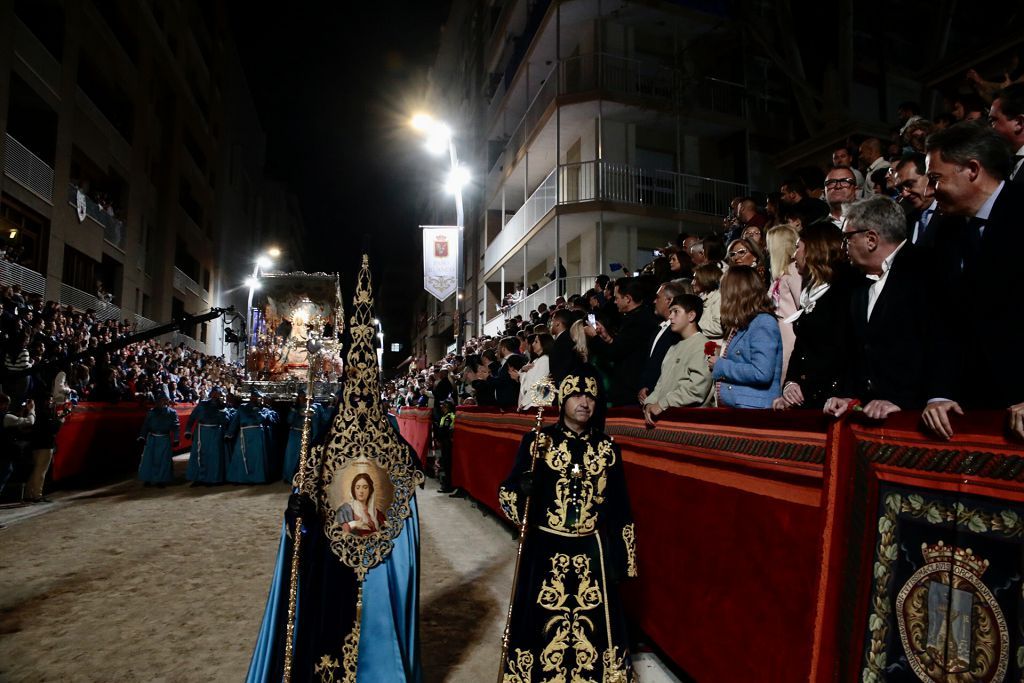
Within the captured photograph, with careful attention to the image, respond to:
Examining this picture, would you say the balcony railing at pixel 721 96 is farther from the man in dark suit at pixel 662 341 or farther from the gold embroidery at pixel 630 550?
the gold embroidery at pixel 630 550

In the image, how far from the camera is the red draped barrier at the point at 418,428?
627 inches

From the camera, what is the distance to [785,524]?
113 inches

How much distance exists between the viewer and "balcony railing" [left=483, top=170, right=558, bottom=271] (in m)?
21.5

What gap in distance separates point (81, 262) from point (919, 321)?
27569mm

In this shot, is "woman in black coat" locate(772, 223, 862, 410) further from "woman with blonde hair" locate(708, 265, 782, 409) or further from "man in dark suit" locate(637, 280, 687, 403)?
"man in dark suit" locate(637, 280, 687, 403)

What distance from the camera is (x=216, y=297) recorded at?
4641 centimetres

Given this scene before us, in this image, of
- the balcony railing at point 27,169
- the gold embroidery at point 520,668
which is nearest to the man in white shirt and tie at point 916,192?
the gold embroidery at point 520,668

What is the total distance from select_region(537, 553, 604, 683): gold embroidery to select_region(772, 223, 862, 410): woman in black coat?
1.47 m

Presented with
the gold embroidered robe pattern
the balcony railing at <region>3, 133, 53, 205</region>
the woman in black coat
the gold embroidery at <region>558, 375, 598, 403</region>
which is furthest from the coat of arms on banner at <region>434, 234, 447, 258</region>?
the woman in black coat

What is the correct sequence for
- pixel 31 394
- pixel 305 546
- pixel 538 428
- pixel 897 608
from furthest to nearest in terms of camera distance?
pixel 31 394
pixel 538 428
pixel 305 546
pixel 897 608

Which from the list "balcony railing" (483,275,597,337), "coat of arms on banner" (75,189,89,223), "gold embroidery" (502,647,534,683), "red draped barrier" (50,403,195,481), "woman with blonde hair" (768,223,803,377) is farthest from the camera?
"coat of arms on banner" (75,189,89,223)

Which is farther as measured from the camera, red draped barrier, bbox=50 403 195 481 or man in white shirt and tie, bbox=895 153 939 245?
red draped barrier, bbox=50 403 195 481

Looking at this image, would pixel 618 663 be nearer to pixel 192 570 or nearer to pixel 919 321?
pixel 919 321

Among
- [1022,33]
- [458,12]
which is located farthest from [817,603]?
[458,12]
